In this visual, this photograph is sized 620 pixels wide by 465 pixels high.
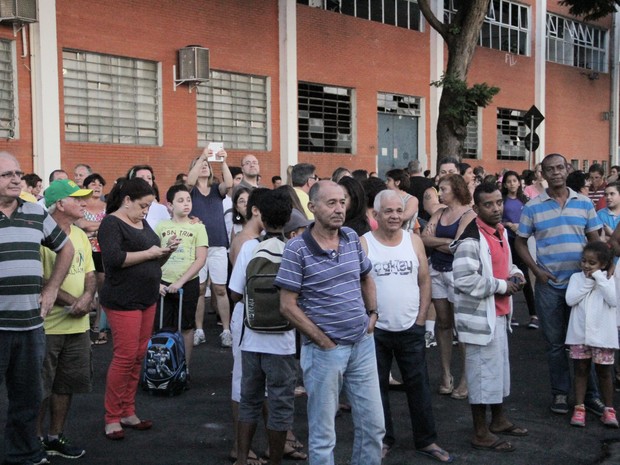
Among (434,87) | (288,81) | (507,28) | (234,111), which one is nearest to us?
(234,111)

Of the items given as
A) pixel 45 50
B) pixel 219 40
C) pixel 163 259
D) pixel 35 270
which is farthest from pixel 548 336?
pixel 219 40

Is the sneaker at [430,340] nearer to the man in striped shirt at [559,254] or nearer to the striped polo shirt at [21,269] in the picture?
the man in striped shirt at [559,254]

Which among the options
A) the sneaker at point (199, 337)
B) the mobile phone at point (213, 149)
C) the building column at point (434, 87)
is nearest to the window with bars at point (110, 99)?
the mobile phone at point (213, 149)

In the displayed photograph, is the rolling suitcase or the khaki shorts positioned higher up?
the khaki shorts

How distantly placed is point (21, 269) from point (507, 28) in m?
28.3

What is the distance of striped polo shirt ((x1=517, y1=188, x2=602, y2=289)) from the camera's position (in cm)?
736

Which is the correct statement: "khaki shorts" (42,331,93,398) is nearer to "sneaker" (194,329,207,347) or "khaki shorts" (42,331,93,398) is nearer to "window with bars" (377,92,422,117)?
"sneaker" (194,329,207,347)

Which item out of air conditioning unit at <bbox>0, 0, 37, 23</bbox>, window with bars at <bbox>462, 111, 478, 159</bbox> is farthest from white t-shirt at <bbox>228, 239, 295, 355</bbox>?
window with bars at <bbox>462, 111, 478, 159</bbox>

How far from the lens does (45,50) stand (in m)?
16.0

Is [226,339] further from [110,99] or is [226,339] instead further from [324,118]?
[324,118]

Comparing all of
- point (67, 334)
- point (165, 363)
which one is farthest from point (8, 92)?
point (67, 334)

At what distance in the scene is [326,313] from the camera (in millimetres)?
5066

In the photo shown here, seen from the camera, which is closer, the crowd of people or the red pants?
the crowd of people

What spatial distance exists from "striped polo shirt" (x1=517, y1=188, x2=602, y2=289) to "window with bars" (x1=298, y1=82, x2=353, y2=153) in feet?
49.5
